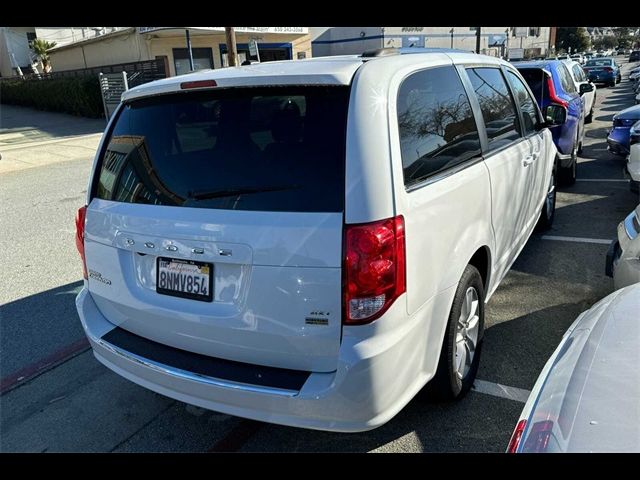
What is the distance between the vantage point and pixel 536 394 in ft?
6.48

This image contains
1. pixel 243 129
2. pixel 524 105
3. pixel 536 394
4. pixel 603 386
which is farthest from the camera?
pixel 524 105

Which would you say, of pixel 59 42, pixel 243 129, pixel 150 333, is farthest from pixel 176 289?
pixel 59 42

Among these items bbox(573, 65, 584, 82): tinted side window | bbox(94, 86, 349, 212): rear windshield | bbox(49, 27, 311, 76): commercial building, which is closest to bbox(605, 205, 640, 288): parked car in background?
bbox(94, 86, 349, 212): rear windshield

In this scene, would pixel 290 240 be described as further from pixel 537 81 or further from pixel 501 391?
pixel 537 81

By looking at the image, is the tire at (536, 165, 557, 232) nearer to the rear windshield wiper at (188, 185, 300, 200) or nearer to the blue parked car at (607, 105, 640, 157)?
the blue parked car at (607, 105, 640, 157)

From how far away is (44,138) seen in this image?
1812 centimetres

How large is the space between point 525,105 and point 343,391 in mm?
3351

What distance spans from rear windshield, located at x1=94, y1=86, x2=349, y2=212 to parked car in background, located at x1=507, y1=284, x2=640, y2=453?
109cm

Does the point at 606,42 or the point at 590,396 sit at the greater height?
the point at 606,42

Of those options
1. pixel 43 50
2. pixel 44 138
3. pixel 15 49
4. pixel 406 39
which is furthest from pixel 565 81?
pixel 406 39

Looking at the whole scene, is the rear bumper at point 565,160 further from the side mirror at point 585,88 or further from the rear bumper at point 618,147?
the side mirror at point 585,88

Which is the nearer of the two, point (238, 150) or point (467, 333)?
point (238, 150)
